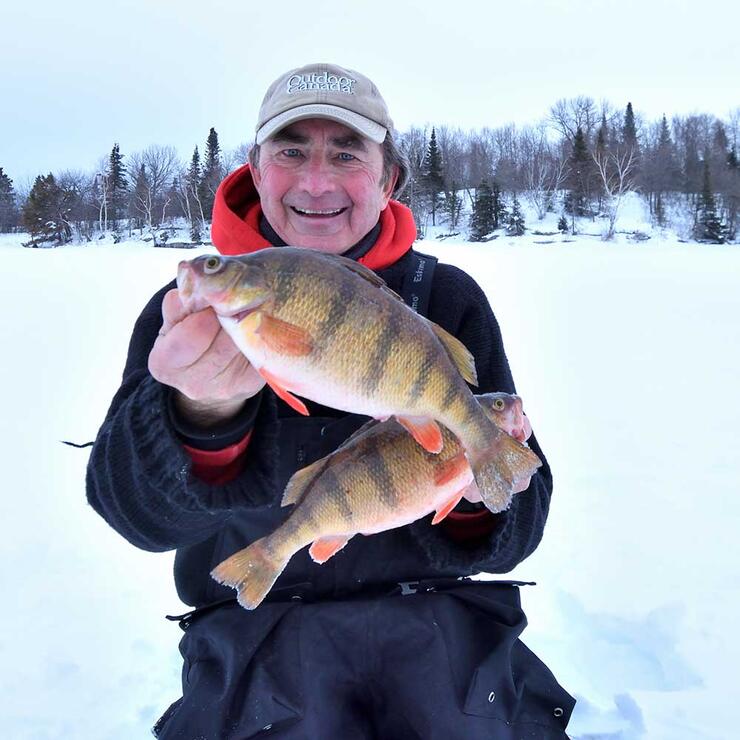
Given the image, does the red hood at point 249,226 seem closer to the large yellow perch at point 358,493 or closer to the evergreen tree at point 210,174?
the large yellow perch at point 358,493

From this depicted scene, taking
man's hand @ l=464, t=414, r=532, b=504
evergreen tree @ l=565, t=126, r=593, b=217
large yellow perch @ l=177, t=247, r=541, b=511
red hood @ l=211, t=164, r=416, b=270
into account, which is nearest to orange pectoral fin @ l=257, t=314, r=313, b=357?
large yellow perch @ l=177, t=247, r=541, b=511

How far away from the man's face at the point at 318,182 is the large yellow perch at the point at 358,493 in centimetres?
90

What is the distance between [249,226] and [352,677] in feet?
5.20

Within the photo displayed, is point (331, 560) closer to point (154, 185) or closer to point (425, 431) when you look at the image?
point (425, 431)

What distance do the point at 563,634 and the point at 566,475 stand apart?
1.95m

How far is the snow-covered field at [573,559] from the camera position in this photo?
288cm

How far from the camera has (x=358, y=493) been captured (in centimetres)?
161

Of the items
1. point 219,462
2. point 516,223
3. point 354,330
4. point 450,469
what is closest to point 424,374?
point 354,330

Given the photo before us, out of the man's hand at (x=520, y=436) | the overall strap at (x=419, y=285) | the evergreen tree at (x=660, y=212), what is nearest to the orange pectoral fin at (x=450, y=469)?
the man's hand at (x=520, y=436)

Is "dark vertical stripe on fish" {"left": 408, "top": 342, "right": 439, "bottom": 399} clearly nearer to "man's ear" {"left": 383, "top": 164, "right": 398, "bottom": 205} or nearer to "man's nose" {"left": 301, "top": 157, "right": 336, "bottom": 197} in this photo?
"man's nose" {"left": 301, "top": 157, "right": 336, "bottom": 197}

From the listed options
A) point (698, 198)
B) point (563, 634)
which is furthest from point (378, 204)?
point (698, 198)

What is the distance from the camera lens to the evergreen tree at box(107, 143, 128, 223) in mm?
53312

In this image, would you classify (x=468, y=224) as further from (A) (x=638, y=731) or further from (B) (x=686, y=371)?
(A) (x=638, y=731)

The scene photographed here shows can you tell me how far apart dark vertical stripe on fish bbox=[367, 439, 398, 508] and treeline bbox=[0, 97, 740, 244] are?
38.5m
